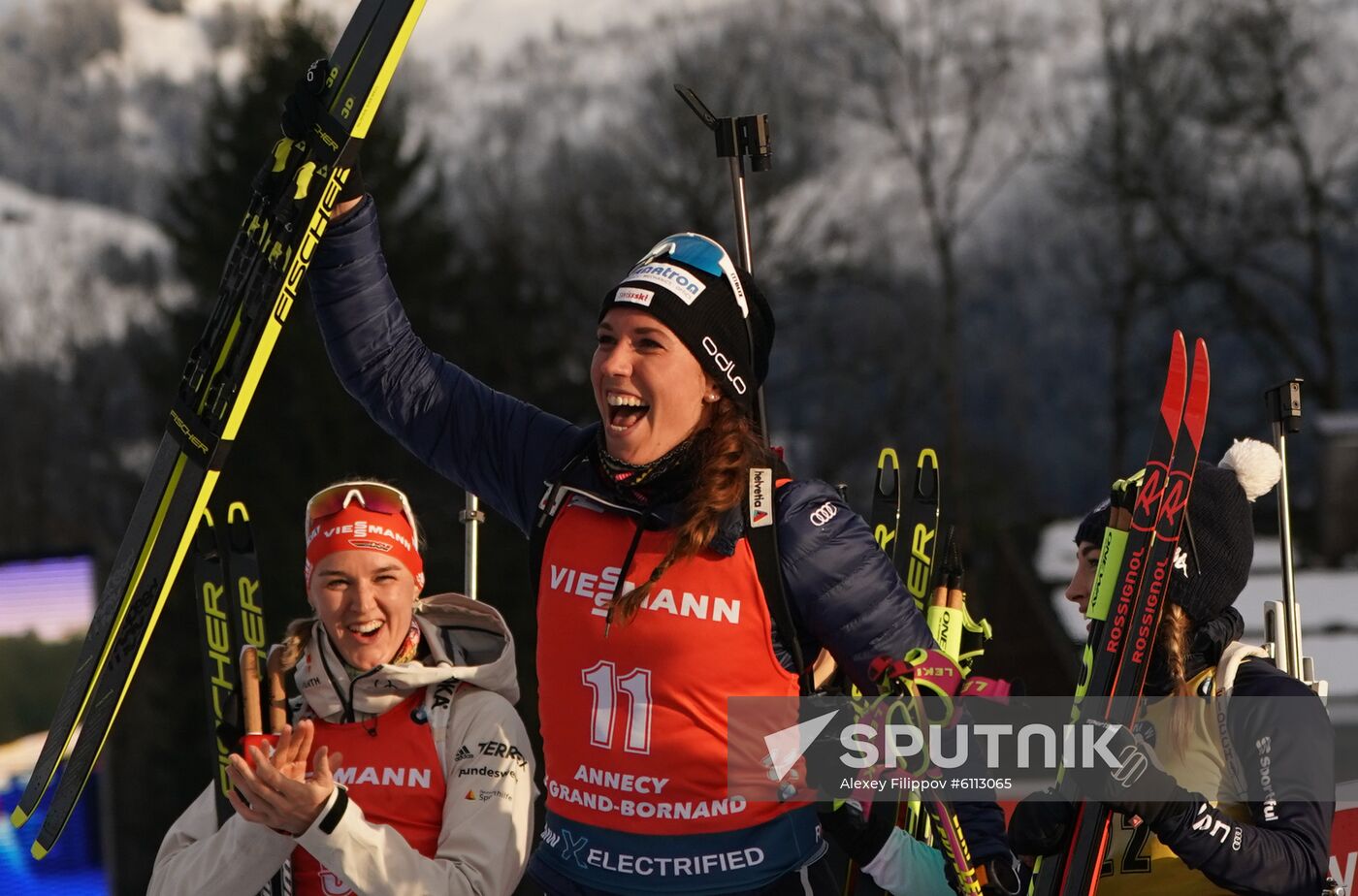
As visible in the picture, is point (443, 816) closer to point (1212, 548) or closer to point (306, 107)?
point (306, 107)

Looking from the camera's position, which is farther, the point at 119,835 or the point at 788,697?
the point at 119,835

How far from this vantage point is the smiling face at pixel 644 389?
261cm

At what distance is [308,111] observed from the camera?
2908mm

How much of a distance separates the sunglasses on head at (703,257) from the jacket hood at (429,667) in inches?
28.6

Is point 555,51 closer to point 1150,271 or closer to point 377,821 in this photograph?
point 1150,271

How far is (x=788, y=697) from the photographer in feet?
8.53

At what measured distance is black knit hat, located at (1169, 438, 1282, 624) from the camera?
3.10 metres

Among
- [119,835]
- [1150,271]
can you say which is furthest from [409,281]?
[1150,271]

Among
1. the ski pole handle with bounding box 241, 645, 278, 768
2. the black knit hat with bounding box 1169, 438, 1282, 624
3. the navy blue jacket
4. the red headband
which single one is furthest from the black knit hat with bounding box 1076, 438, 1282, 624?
the ski pole handle with bounding box 241, 645, 278, 768

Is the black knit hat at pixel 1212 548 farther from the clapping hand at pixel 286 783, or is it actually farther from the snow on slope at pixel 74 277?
the snow on slope at pixel 74 277

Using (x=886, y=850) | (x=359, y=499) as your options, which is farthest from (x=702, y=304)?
(x=886, y=850)

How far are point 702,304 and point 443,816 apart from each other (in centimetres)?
101

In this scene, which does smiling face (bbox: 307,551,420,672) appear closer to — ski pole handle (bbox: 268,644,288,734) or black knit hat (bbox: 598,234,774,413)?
ski pole handle (bbox: 268,644,288,734)

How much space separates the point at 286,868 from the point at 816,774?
3.18ft
